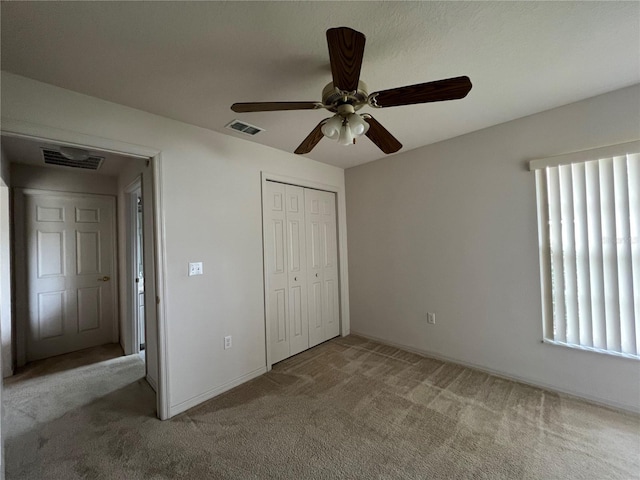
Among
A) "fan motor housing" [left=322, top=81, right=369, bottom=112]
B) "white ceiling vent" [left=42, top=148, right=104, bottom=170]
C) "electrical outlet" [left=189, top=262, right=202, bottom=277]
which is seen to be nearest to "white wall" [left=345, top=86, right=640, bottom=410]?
"fan motor housing" [left=322, top=81, right=369, bottom=112]

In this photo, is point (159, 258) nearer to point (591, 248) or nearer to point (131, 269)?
point (131, 269)

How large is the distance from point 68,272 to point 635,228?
5834mm

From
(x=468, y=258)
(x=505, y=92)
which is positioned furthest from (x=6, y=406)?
(x=505, y=92)

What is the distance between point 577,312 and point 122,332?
502 cm

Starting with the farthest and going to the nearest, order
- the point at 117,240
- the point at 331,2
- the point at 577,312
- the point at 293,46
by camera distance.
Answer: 1. the point at 117,240
2. the point at 577,312
3. the point at 293,46
4. the point at 331,2

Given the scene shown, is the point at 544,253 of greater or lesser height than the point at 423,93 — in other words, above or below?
below

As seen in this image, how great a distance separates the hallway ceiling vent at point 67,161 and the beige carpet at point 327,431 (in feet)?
7.74

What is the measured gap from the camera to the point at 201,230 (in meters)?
2.33

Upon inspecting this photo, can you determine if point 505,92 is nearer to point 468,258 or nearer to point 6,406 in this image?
point 468,258

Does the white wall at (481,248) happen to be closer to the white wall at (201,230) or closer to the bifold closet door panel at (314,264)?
the bifold closet door panel at (314,264)

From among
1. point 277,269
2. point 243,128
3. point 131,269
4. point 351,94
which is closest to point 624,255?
point 351,94

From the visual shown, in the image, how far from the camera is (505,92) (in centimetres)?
197

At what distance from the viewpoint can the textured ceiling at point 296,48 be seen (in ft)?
4.05

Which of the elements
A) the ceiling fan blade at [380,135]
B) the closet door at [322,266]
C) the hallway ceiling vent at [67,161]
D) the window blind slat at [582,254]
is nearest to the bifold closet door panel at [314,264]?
the closet door at [322,266]
